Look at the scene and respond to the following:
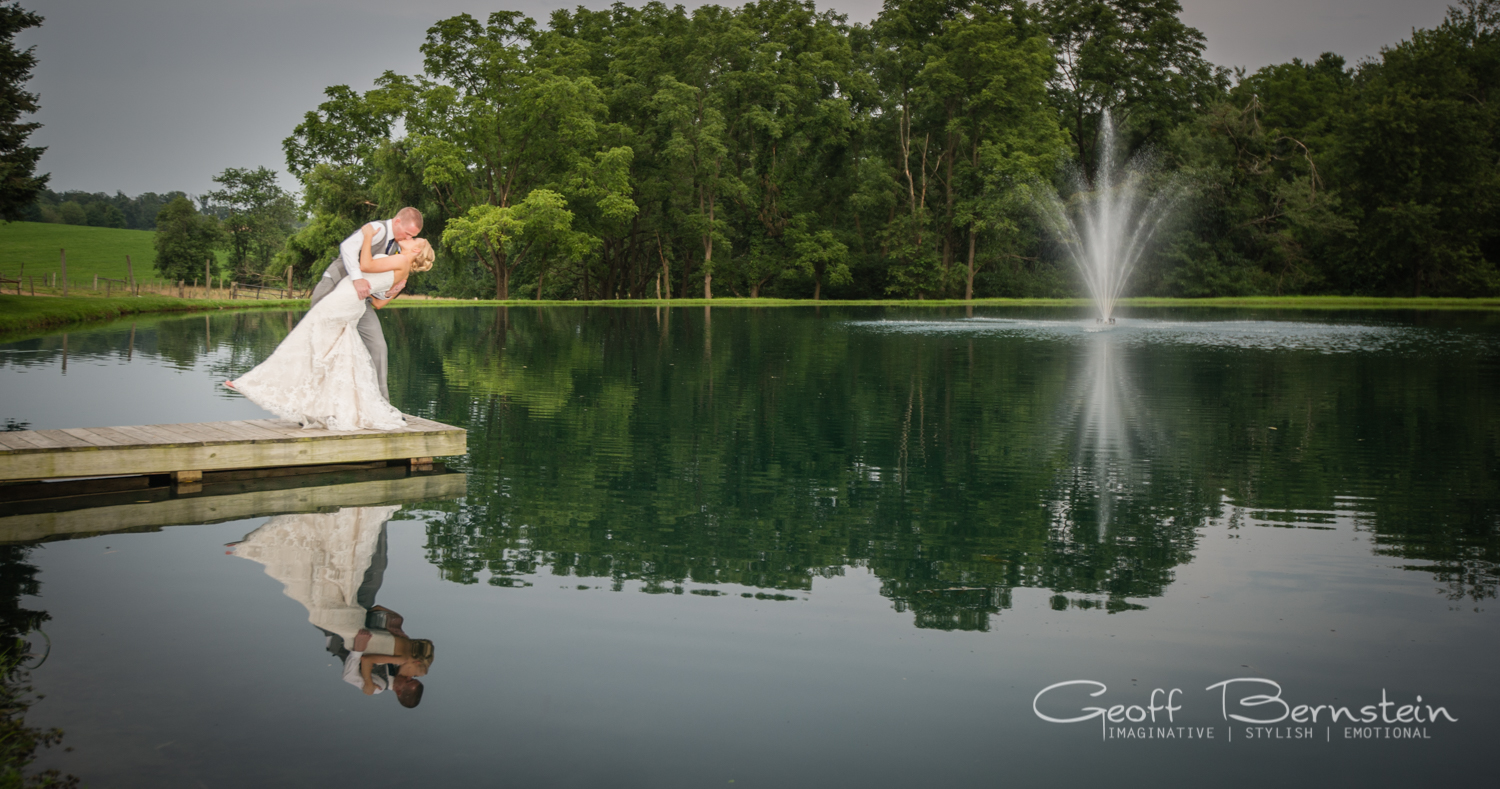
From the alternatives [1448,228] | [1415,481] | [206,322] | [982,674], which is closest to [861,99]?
[1448,228]

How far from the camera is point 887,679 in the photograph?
5.52 m

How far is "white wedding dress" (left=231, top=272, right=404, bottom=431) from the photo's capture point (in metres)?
10.7

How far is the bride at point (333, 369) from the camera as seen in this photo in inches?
416

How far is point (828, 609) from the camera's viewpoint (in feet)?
21.8

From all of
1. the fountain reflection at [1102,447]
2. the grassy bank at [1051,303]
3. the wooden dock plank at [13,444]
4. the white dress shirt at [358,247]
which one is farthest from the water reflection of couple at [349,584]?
the grassy bank at [1051,303]

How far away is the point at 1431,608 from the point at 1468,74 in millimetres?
69682

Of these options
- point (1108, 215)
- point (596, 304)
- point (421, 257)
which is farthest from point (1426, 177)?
point (421, 257)

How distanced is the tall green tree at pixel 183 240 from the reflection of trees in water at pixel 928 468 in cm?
5508

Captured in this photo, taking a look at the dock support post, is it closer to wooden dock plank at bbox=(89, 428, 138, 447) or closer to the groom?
wooden dock plank at bbox=(89, 428, 138, 447)

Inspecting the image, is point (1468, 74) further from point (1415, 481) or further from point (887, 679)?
point (887, 679)

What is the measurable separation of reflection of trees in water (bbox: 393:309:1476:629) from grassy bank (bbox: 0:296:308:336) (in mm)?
19926

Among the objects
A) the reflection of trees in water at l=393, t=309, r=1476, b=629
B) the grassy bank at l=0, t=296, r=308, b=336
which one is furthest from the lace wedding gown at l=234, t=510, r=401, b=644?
the grassy bank at l=0, t=296, r=308, b=336

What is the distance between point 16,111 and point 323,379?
31.9 meters

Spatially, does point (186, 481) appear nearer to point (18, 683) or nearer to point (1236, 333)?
point (18, 683)
